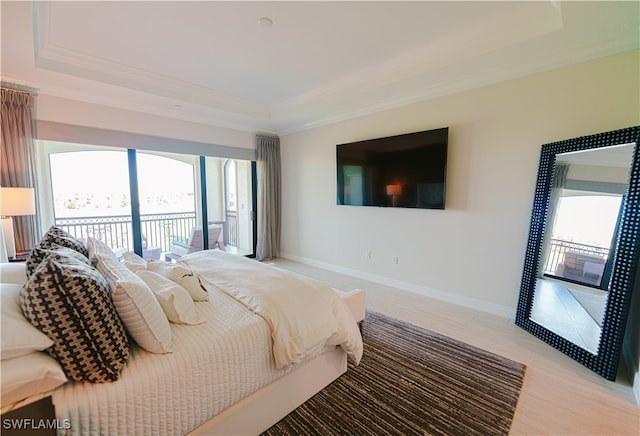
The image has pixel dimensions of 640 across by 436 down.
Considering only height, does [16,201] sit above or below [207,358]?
above

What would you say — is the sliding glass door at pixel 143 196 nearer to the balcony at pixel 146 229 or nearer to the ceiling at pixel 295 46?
the balcony at pixel 146 229

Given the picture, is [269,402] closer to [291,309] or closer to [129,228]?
[291,309]

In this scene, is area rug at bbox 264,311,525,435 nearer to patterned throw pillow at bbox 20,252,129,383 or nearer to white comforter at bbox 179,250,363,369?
white comforter at bbox 179,250,363,369

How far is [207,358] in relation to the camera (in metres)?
1.32

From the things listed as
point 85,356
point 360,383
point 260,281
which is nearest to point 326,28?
point 260,281

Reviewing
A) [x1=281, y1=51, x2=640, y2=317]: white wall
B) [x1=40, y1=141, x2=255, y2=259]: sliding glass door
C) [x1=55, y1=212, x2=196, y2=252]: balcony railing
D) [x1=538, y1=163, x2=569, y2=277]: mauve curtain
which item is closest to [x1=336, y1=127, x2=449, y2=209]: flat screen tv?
[x1=281, y1=51, x2=640, y2=317]: white wall

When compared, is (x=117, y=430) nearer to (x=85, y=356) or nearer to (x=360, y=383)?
(x=85, y=356)

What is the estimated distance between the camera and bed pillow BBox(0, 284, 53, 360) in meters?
0.94

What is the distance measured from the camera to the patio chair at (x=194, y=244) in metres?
4.79

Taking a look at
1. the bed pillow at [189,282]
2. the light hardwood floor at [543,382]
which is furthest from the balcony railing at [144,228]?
the light hardwood floor at [543,382]

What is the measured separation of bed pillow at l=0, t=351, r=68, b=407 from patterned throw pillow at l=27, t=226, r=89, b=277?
2.65ft

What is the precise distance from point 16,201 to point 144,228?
2.52 metres

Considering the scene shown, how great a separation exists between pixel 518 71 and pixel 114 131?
16.2 ft

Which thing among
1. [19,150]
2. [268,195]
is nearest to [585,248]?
[268,195]
